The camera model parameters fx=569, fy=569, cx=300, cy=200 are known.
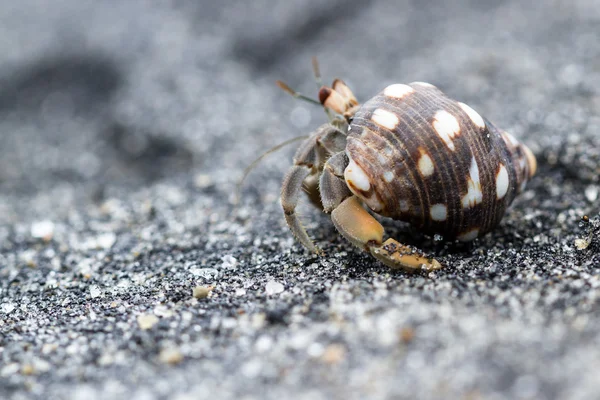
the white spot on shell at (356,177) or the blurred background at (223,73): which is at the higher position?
the blurred background at (223,73)

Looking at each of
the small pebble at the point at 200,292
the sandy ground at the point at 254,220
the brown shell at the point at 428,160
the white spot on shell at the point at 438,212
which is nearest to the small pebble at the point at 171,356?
the sandy ground at the point at 254,220

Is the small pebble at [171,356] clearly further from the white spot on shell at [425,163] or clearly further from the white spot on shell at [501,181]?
the white spot on shell at [501,181]

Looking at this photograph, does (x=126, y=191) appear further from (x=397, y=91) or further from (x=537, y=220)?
(x=537, y=220)

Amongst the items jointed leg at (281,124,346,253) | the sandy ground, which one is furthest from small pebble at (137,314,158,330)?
jointed leg at (281,124,346,253)

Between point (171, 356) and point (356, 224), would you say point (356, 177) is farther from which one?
point (171, 356)

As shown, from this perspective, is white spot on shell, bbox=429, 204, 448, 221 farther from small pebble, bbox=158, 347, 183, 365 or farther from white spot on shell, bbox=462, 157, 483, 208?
small pebble, bbox=158, 347, 183, 365
